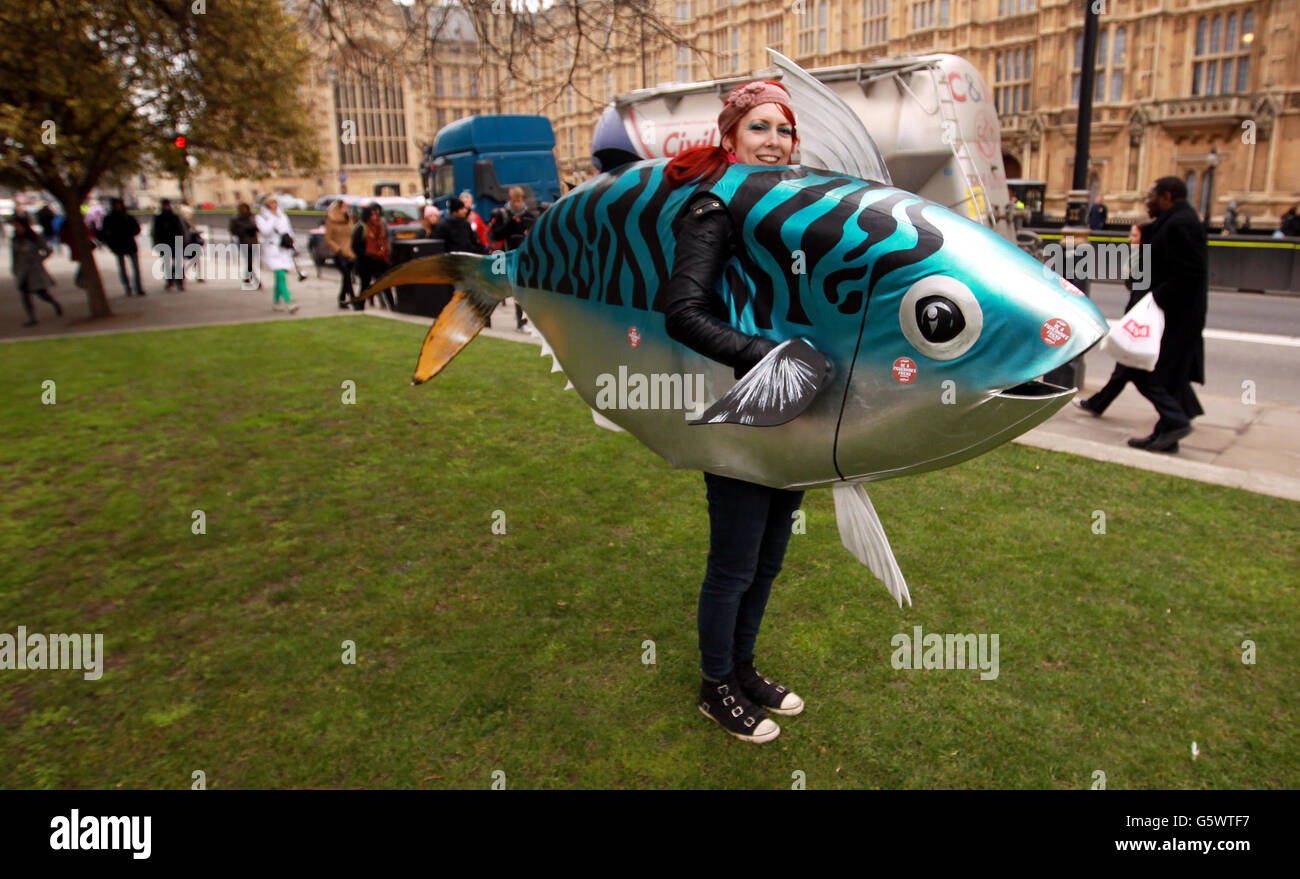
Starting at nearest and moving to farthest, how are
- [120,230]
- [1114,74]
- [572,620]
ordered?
[572,620], [120,230], [1114,74]

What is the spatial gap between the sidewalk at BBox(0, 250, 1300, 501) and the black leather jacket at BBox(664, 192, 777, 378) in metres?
4.47

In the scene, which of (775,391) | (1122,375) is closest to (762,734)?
(775,391)

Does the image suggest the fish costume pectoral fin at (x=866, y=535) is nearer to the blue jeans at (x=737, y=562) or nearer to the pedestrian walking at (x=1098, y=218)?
the blue jeans at (x=737, y=562)

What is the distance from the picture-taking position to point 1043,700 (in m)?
3.25

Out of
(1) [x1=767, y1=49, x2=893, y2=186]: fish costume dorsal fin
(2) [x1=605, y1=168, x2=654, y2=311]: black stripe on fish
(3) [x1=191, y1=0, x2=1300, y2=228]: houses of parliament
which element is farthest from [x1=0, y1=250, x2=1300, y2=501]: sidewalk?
(3) [x1=191, y1=0, x2=1300, y2=228]: houses of parliament

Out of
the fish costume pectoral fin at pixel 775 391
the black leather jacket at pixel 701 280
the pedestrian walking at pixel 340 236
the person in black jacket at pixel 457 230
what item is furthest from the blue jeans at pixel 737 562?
the pedestrian walking at pixel 340 236

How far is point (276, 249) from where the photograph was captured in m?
14.3

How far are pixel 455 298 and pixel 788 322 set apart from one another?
6.23 ft

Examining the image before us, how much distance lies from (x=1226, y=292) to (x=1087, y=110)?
23.2 ft

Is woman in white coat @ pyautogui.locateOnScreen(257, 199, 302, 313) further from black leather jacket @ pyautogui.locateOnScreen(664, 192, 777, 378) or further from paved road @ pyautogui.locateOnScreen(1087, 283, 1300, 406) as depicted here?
black leather jacket @ pyautogui.locateOnScreen(664, 192, 777, 378)

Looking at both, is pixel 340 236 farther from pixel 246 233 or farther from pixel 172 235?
pixel 172 235

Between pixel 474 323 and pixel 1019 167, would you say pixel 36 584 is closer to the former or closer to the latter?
pixel 474 323

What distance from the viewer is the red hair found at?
7.73 ft
